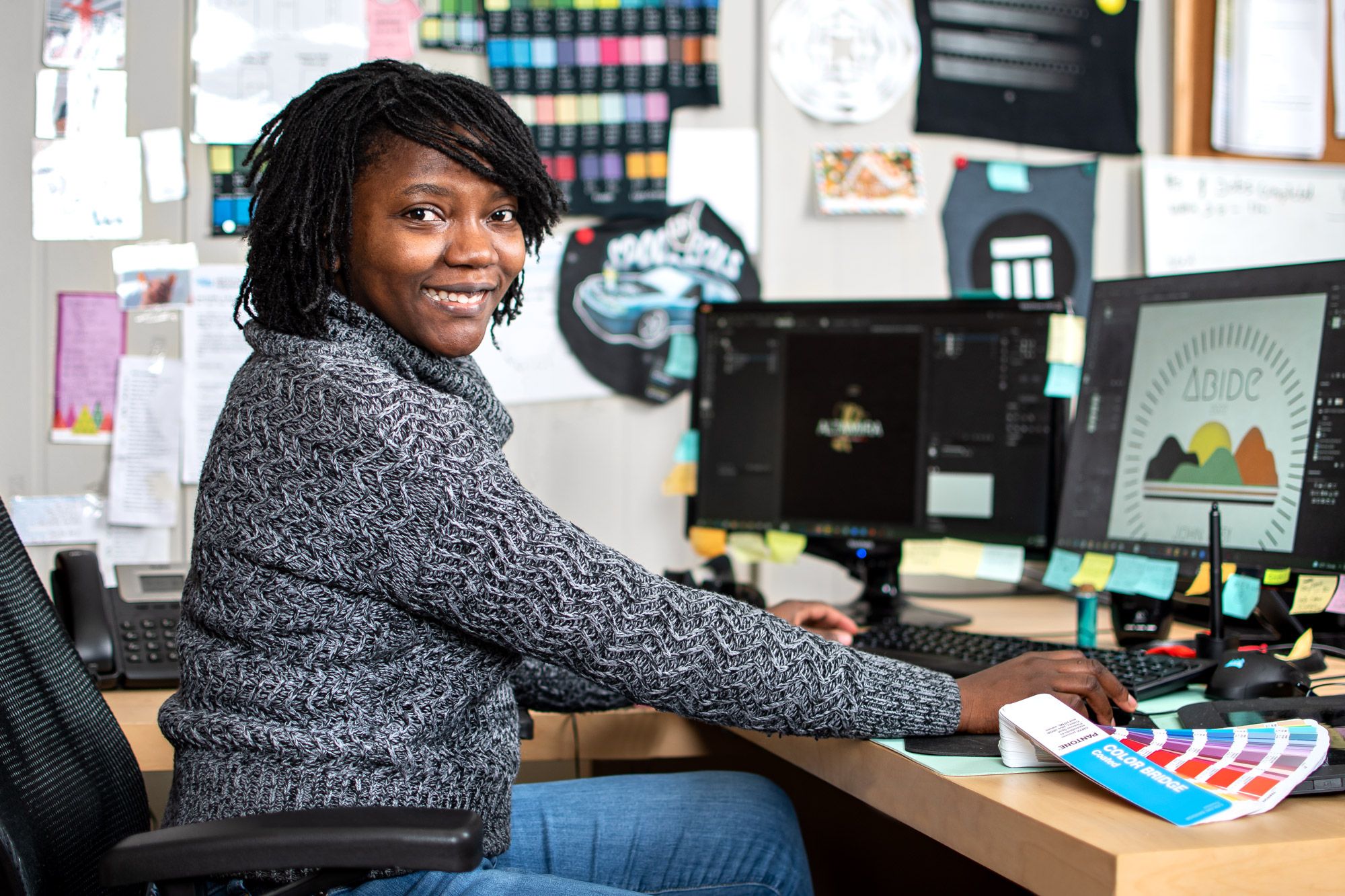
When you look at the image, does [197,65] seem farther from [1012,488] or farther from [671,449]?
[1012,488]

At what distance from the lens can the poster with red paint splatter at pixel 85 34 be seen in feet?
5.82

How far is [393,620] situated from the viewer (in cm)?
91

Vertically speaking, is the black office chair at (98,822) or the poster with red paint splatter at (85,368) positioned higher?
the poster with red paint splatter at (85,368)

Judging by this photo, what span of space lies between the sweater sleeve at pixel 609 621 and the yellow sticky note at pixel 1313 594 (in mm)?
572

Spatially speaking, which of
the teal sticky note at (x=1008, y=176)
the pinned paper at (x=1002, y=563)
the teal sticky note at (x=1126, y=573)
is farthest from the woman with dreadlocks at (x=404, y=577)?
the teal sticky note at (x=1008, y=176)

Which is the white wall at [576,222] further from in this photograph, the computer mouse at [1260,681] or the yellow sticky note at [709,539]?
the computer mouse at [1260,681]

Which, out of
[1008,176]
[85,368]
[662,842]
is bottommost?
[662,842]

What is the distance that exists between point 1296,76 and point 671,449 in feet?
4.36

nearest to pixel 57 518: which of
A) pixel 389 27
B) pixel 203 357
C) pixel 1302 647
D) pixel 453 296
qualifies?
pixel 203 357

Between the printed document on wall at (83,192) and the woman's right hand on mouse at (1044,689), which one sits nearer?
the woman's right hand on mouse at (1044,689)

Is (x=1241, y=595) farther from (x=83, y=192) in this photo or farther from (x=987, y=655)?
(x=83, y=192)

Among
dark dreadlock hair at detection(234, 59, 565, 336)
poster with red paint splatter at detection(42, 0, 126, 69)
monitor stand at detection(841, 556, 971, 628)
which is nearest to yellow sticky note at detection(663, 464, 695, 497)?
monitor stand at detection(841, 556, 971, 628)

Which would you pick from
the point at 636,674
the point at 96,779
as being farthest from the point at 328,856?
the point at 96,779

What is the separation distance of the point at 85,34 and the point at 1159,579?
68.2 inches
